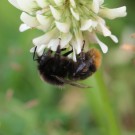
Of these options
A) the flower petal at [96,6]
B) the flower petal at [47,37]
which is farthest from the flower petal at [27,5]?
the flower petal at [96,6]

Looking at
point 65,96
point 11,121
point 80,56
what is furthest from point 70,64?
point 65,96

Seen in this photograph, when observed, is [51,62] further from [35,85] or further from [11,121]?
[35,85]

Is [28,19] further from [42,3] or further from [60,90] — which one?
[60,90]

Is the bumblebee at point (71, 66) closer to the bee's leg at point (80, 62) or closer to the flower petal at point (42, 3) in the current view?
the bee's leg at point (80, 62)

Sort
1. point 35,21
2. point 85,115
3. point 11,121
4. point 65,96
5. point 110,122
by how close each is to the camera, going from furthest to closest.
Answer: point 65,96, point 85,115, point 11,121, point 110,122, point 35,21

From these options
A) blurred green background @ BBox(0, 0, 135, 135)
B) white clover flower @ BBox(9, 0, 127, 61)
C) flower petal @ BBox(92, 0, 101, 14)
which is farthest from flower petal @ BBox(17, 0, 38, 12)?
blurred green background @ BBox(0, 0, 135, 135)

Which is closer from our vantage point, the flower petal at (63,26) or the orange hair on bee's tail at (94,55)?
the flower petal at (63,26)
